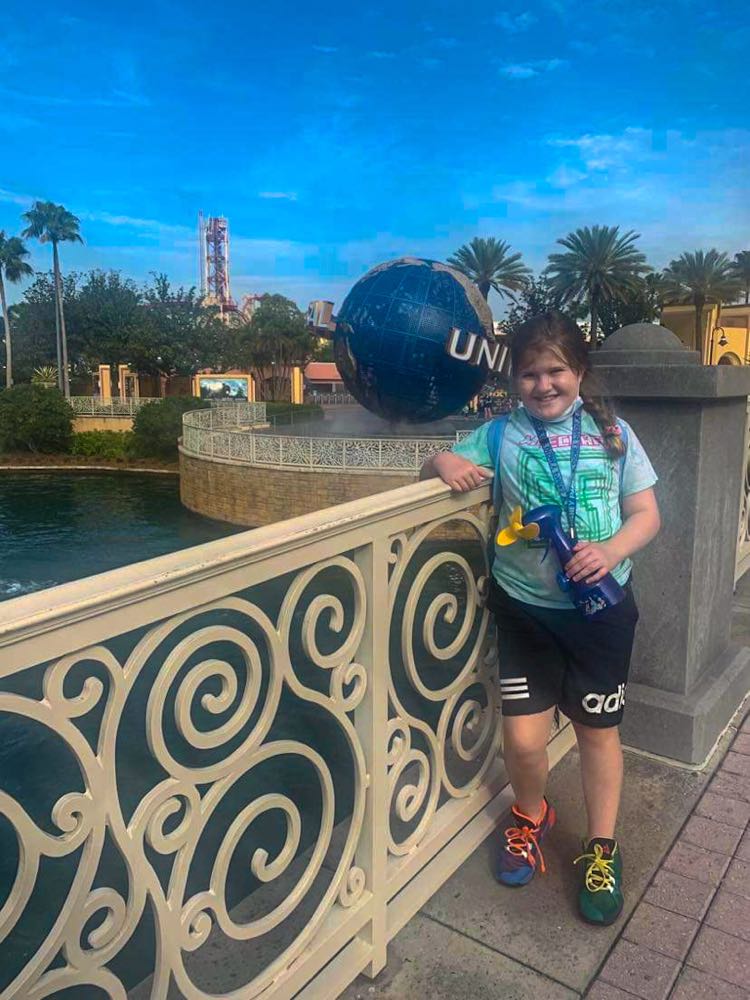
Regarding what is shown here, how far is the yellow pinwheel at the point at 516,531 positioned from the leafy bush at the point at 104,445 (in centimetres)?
3112

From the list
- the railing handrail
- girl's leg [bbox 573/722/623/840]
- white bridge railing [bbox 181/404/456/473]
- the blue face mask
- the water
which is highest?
the blue face mask

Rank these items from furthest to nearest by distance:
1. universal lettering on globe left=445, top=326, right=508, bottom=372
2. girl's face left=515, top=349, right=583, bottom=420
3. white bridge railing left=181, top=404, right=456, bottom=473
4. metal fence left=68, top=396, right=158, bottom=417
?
metal fence left=68, top=396, right=158, bottom=417 < white bridge railing left=181, top=404, right=456, bottom=473 < universal lettering on globe left=445, top=326, right=508, bottom=372 < girl's face left=515, top=349, right=583, bottom=420

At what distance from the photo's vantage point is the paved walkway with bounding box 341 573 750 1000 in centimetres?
163

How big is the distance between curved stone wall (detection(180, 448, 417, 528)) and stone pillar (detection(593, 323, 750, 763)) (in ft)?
47.1

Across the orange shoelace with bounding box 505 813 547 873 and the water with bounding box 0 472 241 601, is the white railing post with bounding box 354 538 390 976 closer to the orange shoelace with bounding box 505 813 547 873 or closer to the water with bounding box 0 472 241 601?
the orange shoelace with bounding box 505 813 547 873

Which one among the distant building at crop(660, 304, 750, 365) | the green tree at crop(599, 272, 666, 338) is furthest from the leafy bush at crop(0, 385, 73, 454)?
the green tree at crop(599, 272, 666, 338)

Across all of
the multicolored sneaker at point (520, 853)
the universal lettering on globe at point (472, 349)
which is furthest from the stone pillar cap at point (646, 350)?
the universal lettering on globe at point (472, 349)

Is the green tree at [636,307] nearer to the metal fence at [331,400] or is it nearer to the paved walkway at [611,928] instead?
the metal fence at [331,400]

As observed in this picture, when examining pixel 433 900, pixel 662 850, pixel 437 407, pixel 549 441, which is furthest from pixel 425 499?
pixel 437 407

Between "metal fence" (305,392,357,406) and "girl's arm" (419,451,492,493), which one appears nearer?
"girl's arm" (419,451,492,493)

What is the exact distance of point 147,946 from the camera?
16.1ft

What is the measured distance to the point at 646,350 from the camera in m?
2.48

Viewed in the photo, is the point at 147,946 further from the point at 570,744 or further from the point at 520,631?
the point at 520,631

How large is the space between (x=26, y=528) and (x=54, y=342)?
110 feet
